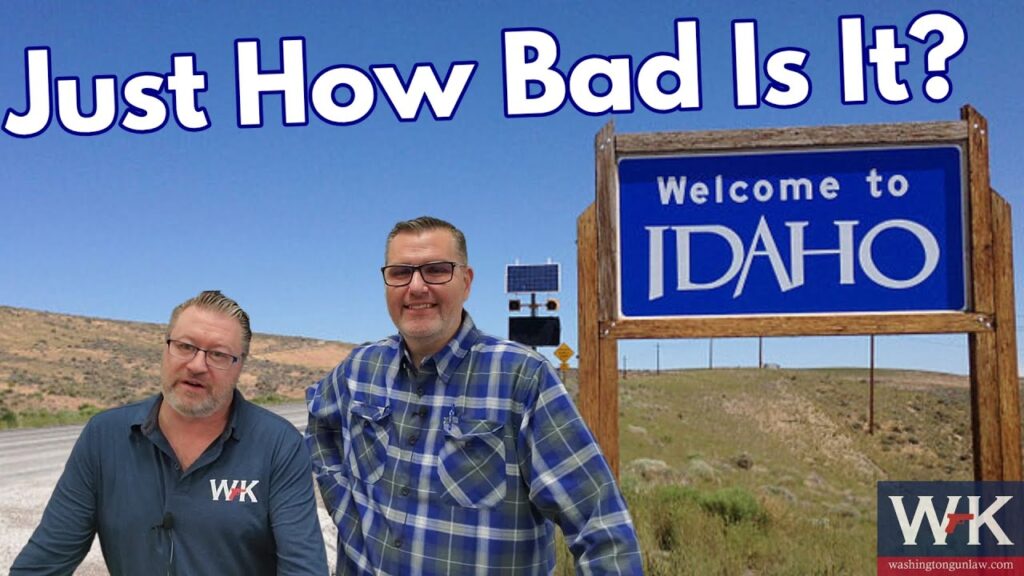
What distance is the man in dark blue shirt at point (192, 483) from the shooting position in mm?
2604

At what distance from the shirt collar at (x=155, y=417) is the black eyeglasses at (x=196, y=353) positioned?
0.12 metres

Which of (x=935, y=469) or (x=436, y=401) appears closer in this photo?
(x=436, y=401)

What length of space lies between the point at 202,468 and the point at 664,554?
5792 millimetres

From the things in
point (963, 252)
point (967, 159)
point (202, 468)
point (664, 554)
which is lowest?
point (664, 554)

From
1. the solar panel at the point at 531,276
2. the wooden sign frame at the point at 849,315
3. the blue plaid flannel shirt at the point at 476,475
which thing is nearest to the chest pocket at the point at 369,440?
the blue plaid flannel shirt at the point at 476,475

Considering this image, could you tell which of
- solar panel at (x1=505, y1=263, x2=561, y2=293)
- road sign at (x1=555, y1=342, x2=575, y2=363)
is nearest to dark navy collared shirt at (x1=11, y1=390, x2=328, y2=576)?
solar panel at (x1=505, y1=263, x2=561, y2=293)

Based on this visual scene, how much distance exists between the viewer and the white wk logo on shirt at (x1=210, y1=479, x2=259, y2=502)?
262 centimetres

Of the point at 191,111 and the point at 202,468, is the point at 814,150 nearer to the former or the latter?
the point at 202,468

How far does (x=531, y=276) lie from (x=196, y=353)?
12.9m

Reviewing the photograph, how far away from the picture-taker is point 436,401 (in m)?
2.73

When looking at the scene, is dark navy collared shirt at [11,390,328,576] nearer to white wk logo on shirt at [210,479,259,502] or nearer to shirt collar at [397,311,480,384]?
white wk logo on shirt at [210,479,259,502]

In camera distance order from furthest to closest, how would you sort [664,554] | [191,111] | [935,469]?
1. [935,469]
2. [191,111]
3. [664,554]

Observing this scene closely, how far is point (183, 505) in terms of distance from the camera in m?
2.60

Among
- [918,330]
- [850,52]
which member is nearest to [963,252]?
[918,330]
